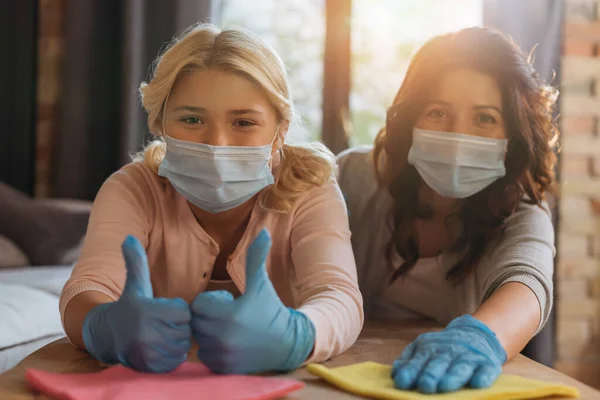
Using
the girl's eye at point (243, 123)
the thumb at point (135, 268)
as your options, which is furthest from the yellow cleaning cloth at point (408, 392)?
the girl's eye at point (243, 123)

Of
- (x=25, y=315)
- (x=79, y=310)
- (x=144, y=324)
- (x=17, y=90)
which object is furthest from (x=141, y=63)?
(x=144, y=324)

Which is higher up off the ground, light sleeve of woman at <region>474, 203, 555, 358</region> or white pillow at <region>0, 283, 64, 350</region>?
light sleeve of woman at <region>474, 203, 555, 358</region>

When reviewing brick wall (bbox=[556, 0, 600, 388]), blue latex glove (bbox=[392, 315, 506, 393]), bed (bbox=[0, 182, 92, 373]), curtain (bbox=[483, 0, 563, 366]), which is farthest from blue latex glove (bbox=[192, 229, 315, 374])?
brick wall (bbox=[556, 0, 600, 388])

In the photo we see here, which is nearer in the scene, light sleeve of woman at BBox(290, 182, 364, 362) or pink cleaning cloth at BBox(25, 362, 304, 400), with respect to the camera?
pink cleaning cloth at BBox(25, 362, 304, 400)

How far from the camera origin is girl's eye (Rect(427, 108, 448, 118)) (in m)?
1.47

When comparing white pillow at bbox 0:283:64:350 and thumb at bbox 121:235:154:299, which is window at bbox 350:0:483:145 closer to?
Answer: white pillow at bbox 0:283:64:350

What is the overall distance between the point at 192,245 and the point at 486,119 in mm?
657

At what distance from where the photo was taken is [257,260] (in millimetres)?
898

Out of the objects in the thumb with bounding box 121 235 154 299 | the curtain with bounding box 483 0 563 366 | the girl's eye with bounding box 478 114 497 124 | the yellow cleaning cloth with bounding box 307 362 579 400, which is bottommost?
the yellow cleaning cloth with bounding box 307 362 579 400

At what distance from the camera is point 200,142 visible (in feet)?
4.04

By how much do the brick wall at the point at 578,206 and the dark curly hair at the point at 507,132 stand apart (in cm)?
114

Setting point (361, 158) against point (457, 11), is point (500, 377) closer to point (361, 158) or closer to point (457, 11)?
point (361, 158)

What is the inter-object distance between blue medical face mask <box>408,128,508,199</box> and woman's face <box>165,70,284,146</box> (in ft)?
1.29

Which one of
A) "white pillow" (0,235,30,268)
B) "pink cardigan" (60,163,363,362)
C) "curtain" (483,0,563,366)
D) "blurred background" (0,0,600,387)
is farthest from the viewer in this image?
"blurred background" (0,0,600,387)
